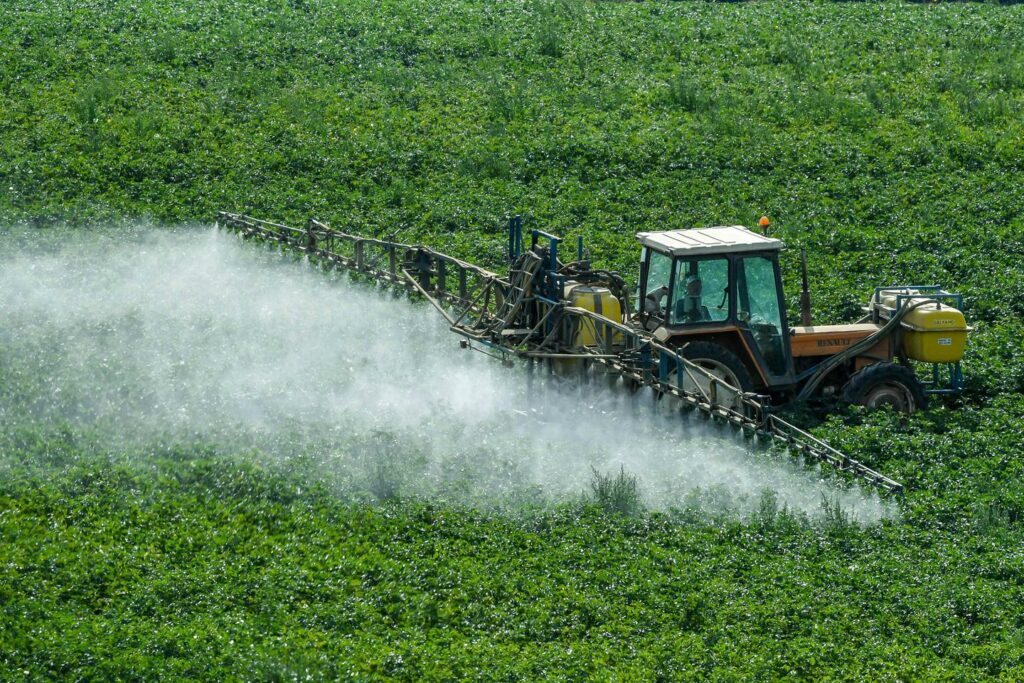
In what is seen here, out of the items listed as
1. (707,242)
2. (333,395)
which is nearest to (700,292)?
(707,242)

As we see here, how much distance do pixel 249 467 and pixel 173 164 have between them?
1335cm

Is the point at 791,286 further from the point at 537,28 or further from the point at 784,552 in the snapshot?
the point at 537,28

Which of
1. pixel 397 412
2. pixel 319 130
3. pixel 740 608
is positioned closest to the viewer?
pixel 740 608

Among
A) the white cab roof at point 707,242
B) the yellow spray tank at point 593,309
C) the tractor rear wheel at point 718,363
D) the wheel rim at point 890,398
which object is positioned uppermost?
the white cab roof at point 707,242

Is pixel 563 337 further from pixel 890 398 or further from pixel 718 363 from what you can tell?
pixel 890 398

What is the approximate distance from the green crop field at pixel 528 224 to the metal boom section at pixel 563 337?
1069mm

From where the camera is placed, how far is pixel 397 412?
17.4 meters

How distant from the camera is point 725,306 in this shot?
17.4m

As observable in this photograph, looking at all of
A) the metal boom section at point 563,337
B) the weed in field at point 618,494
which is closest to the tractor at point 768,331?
the metal boom section at point 563,337

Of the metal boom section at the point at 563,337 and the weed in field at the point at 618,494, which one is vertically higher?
the metal boom section at the point at 563,337

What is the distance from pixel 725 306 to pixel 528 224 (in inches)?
334

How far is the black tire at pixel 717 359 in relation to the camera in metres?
17.0

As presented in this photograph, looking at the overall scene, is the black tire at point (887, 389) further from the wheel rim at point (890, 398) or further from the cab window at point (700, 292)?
the cab window at point (700, 292)

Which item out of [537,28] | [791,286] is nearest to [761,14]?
[537,28]
